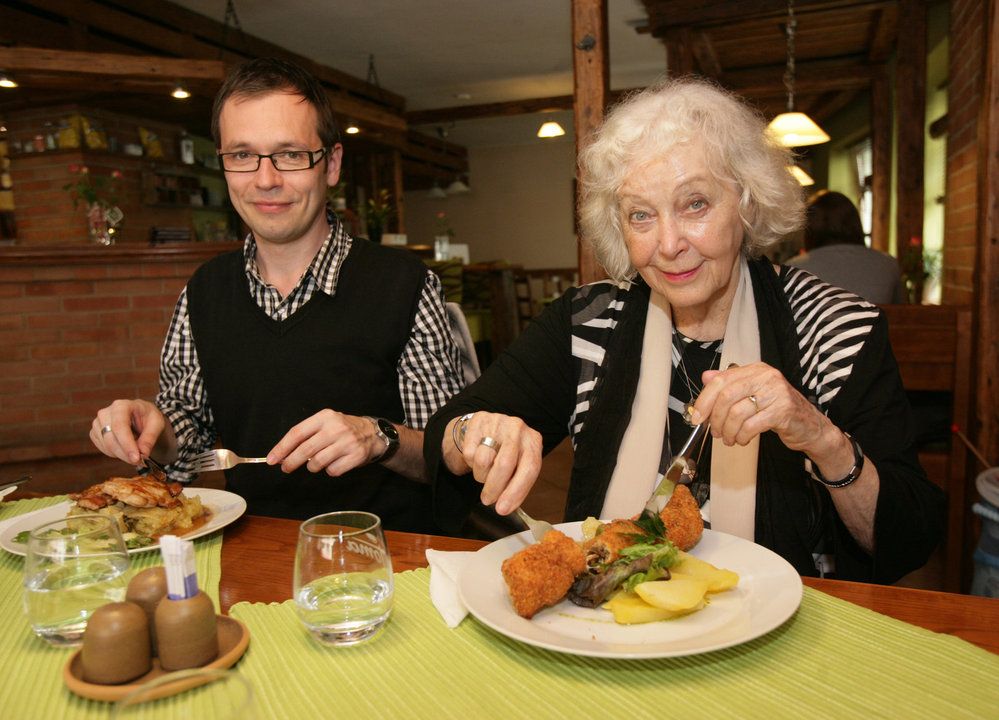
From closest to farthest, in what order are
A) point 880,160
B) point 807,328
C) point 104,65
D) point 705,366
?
1. point 807,328
2. point 705,366
3. point 104,65
4. point 880,160

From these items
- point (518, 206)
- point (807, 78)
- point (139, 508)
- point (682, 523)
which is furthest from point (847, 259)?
point (518, 206)

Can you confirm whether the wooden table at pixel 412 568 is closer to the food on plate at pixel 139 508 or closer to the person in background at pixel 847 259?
the food on plate at pixel 139 508

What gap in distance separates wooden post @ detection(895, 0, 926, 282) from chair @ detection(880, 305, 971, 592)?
4.00 meters

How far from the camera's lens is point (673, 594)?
0.90m

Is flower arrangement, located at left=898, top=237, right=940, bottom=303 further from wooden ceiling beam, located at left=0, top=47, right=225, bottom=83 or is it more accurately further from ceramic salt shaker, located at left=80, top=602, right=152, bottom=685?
ceramic salt shaker, located at left=80, top=602, right=152, bottom=685

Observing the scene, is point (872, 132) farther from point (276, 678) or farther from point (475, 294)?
point (276, 678)

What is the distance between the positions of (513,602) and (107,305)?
3.97 meters

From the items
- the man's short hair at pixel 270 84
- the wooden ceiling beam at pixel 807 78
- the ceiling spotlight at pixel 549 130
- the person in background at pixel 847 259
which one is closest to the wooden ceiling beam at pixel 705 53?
the wooden ceiling beam at pixel 807 78

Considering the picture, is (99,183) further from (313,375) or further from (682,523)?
(682,523)

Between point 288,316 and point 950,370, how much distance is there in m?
2.26

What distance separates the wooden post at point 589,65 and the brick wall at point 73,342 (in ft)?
8.12

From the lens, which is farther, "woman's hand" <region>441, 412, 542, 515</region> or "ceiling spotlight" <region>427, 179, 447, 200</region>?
"ceiling spotlight" <region>427, 179, 447, 200</region>

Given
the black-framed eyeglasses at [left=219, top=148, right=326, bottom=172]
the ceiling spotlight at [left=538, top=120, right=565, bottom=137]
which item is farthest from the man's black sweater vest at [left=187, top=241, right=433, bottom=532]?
the ceiling spotlight at [left=538, top=120, right=565, bottom=137]

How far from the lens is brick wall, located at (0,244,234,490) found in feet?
13.3
